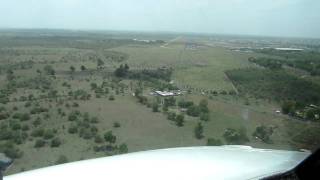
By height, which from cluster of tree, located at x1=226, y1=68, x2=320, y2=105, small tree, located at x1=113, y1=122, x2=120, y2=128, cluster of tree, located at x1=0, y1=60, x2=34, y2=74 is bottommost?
cluster of tree, located at x1=0, y1=60, x2=34, y2=74

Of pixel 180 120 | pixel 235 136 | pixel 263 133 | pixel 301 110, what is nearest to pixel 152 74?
pixel 180 120

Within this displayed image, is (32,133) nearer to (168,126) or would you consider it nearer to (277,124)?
(168,126)

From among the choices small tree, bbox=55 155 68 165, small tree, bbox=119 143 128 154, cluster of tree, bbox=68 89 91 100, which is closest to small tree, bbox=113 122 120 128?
small tree, bbox=119 143 128 154

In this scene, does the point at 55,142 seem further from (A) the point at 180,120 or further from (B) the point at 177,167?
(B) the point at 177,167

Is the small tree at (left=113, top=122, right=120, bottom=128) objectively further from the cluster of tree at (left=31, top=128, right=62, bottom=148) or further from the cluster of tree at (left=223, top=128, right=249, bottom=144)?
the cluster of tree at (left=223, top=128, right=249, bottom=144)

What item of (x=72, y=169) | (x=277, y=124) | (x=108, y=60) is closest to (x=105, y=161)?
(x=72, y=169)

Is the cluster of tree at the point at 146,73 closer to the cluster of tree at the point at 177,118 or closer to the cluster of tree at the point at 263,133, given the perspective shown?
the cluster of tree at the point at 177,118
